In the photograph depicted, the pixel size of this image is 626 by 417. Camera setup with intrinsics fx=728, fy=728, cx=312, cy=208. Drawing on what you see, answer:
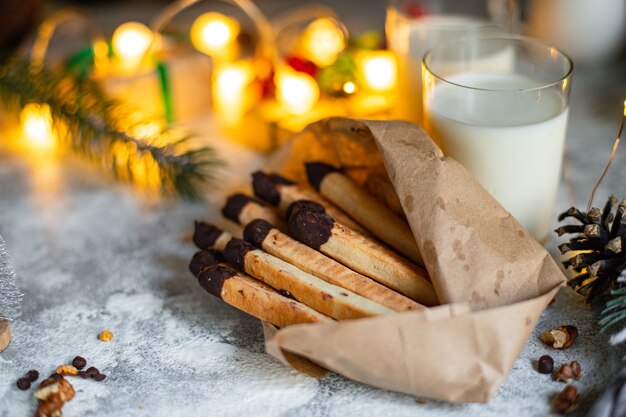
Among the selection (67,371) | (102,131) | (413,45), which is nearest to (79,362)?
(67,371)

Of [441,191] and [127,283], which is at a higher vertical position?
[441,191]

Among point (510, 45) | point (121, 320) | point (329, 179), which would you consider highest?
point (510, 45)

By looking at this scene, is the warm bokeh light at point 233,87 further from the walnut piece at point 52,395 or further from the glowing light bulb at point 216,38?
the walnut piece at point 52,395

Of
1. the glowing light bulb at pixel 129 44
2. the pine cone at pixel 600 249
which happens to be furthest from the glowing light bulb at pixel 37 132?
the pine cone at pixel 600 249

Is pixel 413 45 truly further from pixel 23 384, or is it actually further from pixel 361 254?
pixel 23 384

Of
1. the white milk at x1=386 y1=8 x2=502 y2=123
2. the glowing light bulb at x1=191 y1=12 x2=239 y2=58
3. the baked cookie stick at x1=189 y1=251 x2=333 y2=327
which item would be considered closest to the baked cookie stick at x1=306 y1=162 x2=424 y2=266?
the baked cookie stick at x1=189 y1=251 x2=333 y2=327

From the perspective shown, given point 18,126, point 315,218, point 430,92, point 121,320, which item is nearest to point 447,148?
A: point 430,92

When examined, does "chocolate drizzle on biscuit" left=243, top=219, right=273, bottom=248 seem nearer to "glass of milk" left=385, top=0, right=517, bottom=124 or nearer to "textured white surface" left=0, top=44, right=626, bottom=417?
"textured white surface" left=0, top=44, right=626, bottom=417

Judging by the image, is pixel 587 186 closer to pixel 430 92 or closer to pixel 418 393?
pixel 430 92
